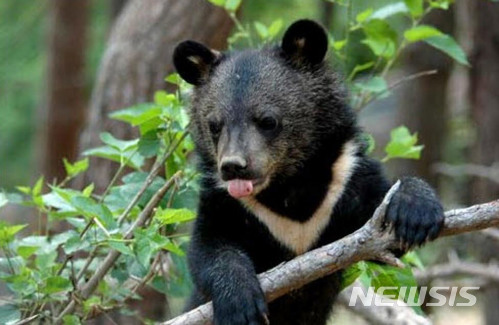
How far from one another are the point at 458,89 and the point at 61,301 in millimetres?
11402

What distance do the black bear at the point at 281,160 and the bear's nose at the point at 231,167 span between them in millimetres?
116

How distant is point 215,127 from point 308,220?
633 millimetres

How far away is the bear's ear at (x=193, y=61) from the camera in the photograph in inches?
219

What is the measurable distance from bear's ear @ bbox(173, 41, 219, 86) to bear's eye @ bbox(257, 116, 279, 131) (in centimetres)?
55

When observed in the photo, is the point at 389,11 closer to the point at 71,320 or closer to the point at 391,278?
the point at 391,278

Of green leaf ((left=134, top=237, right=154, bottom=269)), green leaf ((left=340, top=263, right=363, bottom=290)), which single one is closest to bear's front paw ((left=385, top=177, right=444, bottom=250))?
green leaf ((left=340, top=263, right=363, bottom=290))

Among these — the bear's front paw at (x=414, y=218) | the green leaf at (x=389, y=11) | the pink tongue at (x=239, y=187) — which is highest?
the green leaf at (x=389, y=11)

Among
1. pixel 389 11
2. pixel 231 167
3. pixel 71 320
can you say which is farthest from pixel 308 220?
pixel 389 11

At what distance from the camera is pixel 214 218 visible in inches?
209

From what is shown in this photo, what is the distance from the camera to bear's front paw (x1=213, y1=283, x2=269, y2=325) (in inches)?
182

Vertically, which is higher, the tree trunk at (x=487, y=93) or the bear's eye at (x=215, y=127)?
the bear's eye at (x=215, y=127)

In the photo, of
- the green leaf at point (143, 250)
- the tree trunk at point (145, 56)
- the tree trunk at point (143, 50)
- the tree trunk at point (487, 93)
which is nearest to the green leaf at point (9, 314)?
the green leaf at point (143, 250)

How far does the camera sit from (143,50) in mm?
7895

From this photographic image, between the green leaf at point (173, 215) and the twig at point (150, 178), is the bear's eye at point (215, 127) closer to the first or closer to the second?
the twig at point (150, 178)
